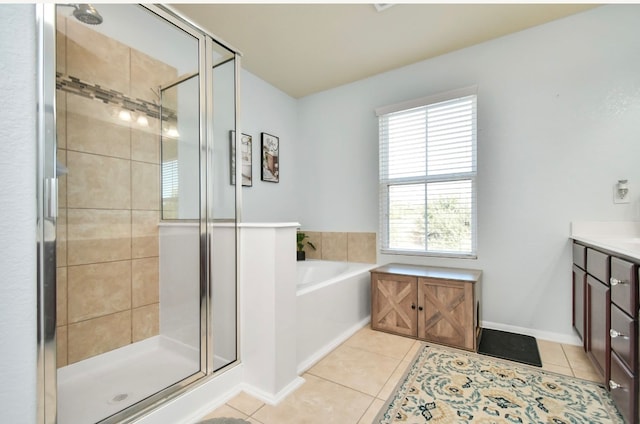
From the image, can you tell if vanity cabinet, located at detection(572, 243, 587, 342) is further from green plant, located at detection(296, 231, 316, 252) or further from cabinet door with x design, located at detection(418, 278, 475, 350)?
green plant, located at detection(296, 231, 316, 252)

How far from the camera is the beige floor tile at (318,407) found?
143cm

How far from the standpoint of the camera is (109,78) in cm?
188

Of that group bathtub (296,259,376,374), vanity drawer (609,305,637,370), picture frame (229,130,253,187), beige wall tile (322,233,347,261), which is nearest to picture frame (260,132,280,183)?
picture frame (229,130,253,187)

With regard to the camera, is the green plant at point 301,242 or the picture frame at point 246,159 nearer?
the picture frame at point 246,159

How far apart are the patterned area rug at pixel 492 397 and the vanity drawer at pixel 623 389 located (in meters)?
0.13

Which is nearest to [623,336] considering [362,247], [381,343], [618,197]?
[618,197]

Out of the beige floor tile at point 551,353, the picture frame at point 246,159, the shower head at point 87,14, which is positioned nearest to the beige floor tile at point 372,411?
the beige floor tile at point 551,353

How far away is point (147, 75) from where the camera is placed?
2.08 meters

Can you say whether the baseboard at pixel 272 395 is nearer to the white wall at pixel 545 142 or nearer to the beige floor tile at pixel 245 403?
the beige floor tile at pixel 245 403
